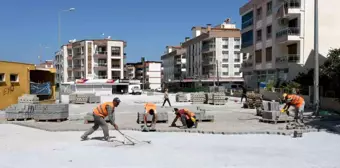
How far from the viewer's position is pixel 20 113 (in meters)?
19.0

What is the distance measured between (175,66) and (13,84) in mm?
80454

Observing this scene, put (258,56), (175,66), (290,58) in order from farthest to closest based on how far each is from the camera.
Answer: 1. (175,66)
2. (258,56)
3. (290,58)

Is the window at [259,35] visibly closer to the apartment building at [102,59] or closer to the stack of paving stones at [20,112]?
the stack of paving stones at [20,112]

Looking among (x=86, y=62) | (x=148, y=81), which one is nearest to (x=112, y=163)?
(x=86, y=62)

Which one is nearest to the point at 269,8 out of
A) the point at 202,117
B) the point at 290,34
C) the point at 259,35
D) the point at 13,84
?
the point at 259,35

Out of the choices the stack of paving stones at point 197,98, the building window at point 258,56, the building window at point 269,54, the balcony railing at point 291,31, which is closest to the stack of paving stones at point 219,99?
the stack of paving stones at point 197,98

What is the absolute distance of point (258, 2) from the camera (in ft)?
160

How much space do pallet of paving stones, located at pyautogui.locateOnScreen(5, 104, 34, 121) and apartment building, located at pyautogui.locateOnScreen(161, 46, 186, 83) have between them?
79311 millimetres

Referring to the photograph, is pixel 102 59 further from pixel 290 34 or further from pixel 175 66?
pixel 290 34

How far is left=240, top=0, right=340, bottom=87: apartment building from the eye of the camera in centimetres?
3947

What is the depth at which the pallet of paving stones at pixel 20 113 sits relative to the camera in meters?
18.9

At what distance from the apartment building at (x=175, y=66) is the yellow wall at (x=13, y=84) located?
69.2 meters

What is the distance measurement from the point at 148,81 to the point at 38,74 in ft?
287

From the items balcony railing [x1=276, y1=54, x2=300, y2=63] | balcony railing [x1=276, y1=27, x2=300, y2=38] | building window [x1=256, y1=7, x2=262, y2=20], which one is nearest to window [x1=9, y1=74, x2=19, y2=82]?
balcony railing [x1=276, y1=27, x2=300, y2=38]
